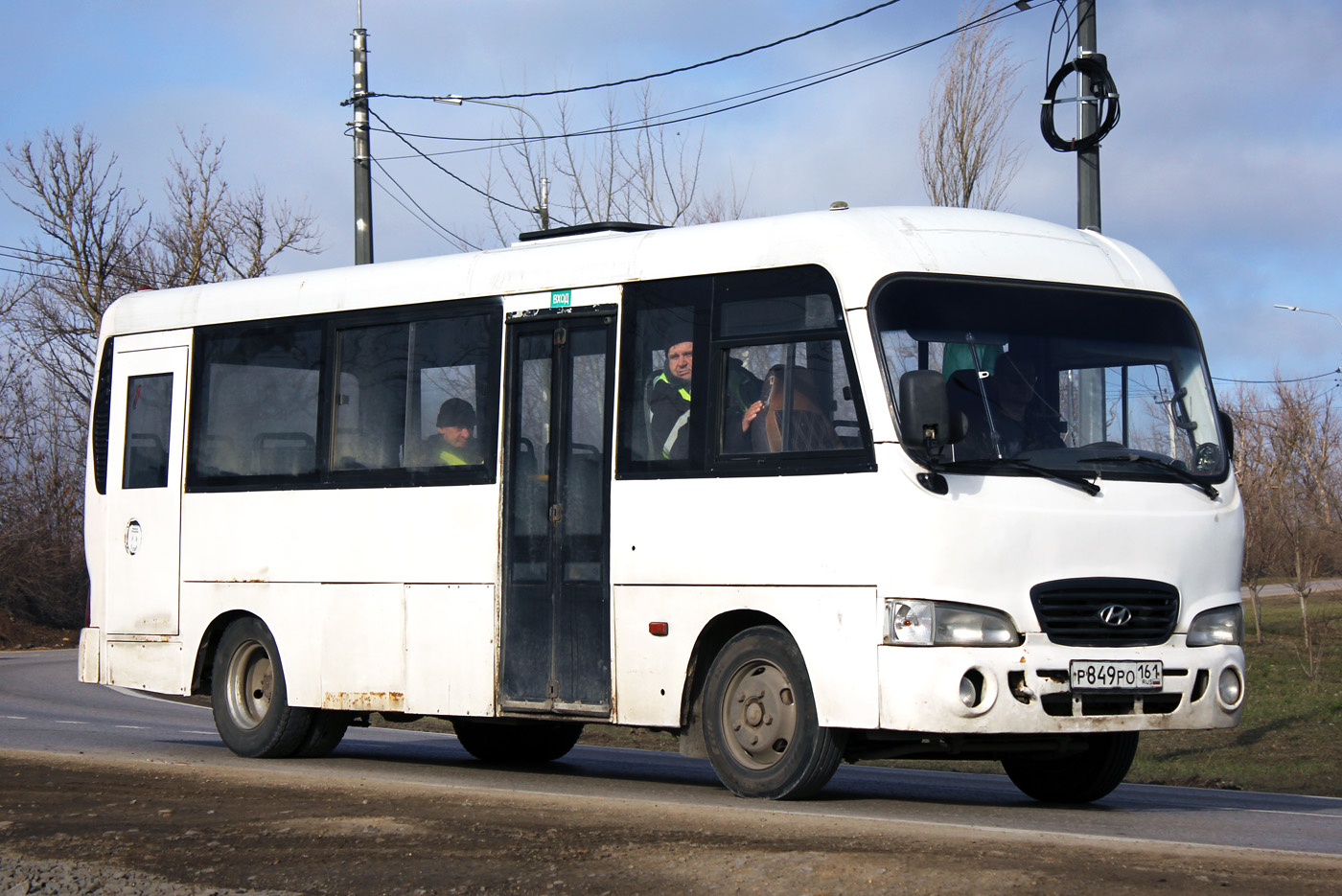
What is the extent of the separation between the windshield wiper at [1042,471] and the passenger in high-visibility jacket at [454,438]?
3444 millimetres

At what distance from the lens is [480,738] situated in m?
12.8

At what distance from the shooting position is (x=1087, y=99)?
14.2 meters

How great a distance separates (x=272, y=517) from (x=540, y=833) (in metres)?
5.04

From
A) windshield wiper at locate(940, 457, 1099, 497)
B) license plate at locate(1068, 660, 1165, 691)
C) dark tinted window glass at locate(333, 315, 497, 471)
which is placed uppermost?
dark tinted window glass at locate(333, 315, 497, 471)

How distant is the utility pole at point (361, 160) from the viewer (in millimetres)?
21297

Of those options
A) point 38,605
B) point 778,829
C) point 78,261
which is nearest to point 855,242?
point 778,829

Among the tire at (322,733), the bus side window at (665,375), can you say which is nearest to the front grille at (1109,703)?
the bus side window at (665,375)

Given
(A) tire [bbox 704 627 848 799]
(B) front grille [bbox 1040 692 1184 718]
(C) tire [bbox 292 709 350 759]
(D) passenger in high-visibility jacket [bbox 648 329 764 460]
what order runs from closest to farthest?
(B) front grille [bbox 1040 692 1184 718] < (A) tire [bbox 704 627 848 799] < (D) passenger in high-visibility jacket [bbox 648 329 764 460] < (C) tire [bbox 292 709 350 759]

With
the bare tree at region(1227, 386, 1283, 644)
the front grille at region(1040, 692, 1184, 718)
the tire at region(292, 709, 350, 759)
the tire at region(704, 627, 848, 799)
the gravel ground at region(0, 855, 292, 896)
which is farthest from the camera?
the bare tree at region(1227, 386, 1283, 644)

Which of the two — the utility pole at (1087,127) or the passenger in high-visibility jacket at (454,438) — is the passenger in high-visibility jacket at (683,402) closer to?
the passenger in high-visibility jacket at (454,438)

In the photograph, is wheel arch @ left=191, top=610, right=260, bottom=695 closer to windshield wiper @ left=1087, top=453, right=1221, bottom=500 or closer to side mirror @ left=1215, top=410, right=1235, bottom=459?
windshield wiper @ left=1087, top=453, right=1221, bottom=500

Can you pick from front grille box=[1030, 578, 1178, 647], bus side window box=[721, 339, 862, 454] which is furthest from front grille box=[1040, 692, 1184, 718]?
bus side window box=[721, 339, 862, 454]

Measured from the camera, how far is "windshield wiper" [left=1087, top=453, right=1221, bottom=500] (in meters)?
8.95

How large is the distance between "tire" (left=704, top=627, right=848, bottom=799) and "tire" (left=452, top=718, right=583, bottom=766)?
3.44 m
